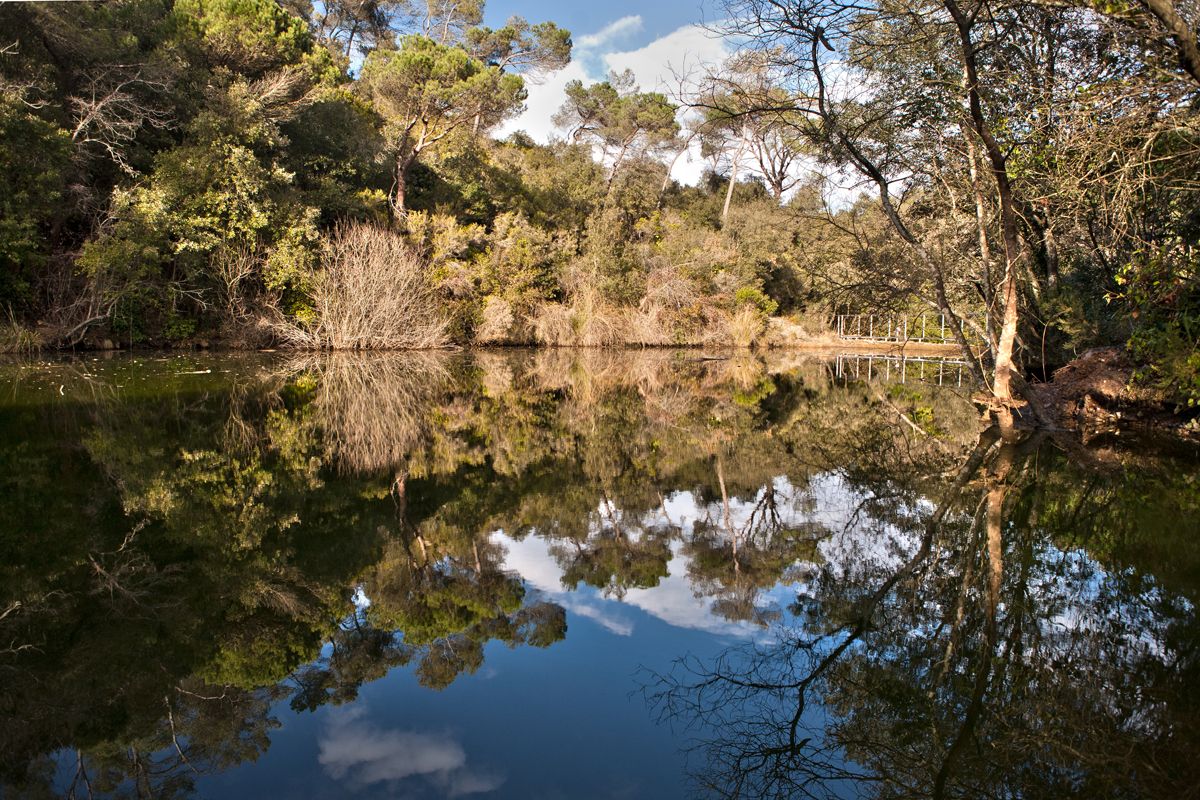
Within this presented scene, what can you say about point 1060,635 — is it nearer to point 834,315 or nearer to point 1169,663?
point 1169,663

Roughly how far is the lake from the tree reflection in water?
2cm

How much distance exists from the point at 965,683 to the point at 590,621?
1698mm

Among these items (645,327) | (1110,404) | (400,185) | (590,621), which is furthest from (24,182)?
(1110,404)

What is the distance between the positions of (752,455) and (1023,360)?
8668 millimetres

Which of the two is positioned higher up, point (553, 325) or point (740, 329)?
point (740, 329)

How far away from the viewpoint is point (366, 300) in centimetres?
2217

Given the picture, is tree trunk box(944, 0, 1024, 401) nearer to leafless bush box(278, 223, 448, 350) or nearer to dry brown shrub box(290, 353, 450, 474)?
dry brown shrub box(290, 353, 450, 474)

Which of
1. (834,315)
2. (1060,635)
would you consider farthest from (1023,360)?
(834,315)

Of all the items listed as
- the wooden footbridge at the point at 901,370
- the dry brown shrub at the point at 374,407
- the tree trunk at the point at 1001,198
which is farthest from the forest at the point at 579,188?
the dry brown shrub at the point at 374,407

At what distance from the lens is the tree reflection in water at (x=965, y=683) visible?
2.49 metres

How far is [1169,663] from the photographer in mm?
3189

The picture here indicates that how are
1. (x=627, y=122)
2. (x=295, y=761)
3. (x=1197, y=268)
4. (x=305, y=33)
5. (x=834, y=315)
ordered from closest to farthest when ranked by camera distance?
1. (x=295, y=761)
2. (x=1197, y=268)
3. (x=305, y=33)
4. (x=834, y=315)
5. (x=627, y=122)

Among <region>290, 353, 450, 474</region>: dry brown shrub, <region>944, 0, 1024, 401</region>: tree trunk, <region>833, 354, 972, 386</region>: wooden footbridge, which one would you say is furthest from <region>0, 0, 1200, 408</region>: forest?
<region>290, 353, 450, 474</region>: dry brown shrub

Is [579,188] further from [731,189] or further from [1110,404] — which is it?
[1110,404]
